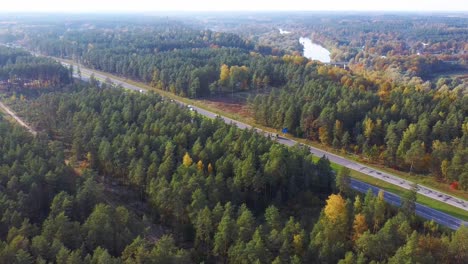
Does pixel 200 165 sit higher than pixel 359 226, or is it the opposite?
pixel 200 165

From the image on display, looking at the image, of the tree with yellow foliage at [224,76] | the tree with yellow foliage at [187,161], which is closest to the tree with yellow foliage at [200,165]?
the tree with yellow foliage at [187,161]

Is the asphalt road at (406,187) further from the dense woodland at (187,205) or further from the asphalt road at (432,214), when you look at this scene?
the dense woodland at (187,205)

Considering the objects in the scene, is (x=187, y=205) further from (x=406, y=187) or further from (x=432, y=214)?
(x=406, y=187)

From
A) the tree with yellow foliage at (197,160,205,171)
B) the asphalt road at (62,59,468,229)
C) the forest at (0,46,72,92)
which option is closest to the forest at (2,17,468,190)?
the asphalt road at (62,59,468,229)

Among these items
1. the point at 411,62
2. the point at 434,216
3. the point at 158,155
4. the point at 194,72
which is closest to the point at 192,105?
the point at 194,72

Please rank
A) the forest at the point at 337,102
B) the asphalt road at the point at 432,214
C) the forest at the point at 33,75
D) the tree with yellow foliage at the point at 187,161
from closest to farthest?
1. the asphalt road at the point at 432,214
2. the tree with yellow foliage at the point at 187,161
3. the forest at the point at 337,102
4. the forest at the point at 33,75

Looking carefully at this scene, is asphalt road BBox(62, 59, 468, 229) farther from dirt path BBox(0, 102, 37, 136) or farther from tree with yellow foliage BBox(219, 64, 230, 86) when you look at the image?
dirt path BBox(0, 102, 37, 136)

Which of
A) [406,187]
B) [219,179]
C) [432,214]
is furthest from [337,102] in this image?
[219,179]

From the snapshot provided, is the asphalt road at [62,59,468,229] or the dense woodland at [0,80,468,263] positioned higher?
the dense woodland at [0,80,468,263]
